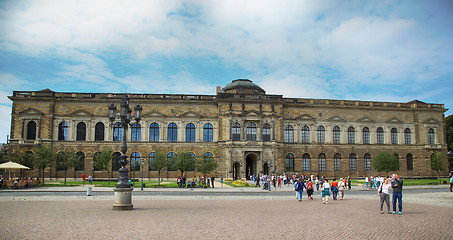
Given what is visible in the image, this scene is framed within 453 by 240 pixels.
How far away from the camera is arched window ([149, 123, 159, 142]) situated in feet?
187

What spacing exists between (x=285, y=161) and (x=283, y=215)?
4272 centimetres

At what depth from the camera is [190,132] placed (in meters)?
57.8

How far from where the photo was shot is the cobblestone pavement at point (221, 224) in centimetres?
1192

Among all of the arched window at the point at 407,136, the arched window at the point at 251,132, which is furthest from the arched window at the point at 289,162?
the arched window at the point at 407,136

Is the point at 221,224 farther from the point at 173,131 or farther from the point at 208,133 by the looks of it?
the point at 173,131

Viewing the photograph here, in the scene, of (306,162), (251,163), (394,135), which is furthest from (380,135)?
(251,163)

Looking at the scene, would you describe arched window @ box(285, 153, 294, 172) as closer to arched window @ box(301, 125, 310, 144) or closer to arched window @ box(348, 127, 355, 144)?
arched window @ box(301, 125, 310, 144)

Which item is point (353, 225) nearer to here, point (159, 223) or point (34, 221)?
point (159, 223)

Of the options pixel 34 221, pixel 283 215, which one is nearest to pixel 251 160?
pixel 283 215

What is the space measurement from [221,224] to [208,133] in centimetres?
4391

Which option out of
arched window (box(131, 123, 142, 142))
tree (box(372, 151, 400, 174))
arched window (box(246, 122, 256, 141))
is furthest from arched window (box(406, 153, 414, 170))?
arched window (box(131, 123, 142, 142))

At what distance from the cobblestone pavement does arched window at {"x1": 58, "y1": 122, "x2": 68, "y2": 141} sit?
3965 cm

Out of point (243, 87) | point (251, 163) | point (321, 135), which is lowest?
point (251, 163)

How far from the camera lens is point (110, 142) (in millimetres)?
55719
